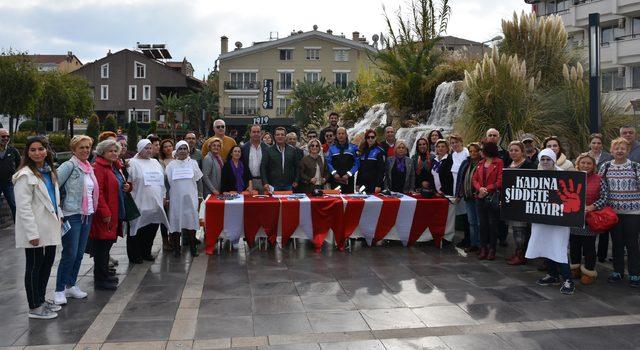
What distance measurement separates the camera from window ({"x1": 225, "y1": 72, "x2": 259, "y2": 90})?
197 ft

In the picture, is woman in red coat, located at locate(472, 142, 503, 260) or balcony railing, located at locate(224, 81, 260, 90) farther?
balcony railing, located at locate(224, 81, 260, 90)

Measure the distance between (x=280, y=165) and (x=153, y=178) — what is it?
2.36 m

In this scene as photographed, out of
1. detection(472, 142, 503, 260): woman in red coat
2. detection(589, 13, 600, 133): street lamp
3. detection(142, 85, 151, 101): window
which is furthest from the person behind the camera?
detection(142, 85, 151, 101): window

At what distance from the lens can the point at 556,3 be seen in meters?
42.2

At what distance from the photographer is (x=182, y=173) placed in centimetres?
777

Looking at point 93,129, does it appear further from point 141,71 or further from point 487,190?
point 141,71

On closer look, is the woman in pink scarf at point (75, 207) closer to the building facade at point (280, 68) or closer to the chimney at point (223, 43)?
the building facade at point (280, 68)

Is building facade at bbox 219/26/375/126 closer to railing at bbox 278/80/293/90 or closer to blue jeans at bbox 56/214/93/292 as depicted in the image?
railing at bbox 278/80/293/90

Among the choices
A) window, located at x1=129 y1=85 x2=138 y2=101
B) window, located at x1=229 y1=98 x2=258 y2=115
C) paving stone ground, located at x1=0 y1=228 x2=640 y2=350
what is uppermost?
window, located at x1=129 y1=85 x2=138 y2=101

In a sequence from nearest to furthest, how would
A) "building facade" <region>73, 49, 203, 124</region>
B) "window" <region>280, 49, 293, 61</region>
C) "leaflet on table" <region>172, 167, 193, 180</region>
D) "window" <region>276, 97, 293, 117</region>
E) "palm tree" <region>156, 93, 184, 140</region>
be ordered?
"leaflet on table" <region>172, 167, 193, 180</region> → "window" <region>280, 49, 293, 61</region> → "window" <region>276, 97, 293, 117</region> → "palm tree" <region>156, 93, 184, 140</region> → "building facade" <region>73, 49, 203, 124</region>

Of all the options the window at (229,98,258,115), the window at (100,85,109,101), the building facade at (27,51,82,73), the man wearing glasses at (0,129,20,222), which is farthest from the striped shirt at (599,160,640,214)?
the building facade at (27,51,82,73)

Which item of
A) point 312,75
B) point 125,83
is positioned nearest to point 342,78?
point 312,75

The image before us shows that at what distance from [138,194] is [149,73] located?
61.0m

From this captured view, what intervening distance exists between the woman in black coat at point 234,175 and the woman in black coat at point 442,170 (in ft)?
10.2
